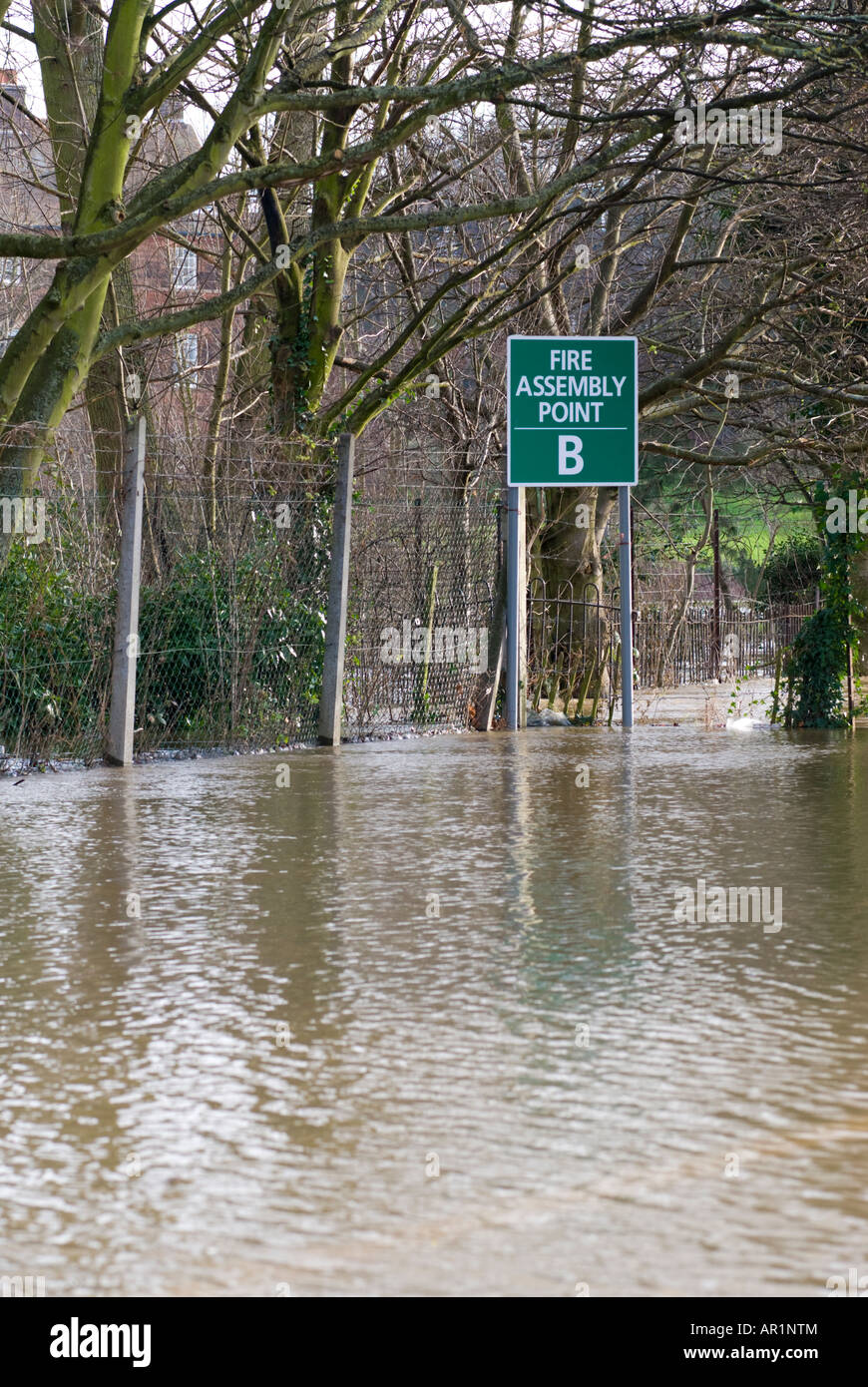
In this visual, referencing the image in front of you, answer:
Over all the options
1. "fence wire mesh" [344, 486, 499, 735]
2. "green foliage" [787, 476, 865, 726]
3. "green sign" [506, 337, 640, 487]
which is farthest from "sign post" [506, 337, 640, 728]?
"green foliage" [787, 476, 865, 726]

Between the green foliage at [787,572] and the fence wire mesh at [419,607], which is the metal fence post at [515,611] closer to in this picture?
the fence wire mesh at [419,607]

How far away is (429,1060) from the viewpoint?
495 centimetres

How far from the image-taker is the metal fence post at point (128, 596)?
42.4 feet

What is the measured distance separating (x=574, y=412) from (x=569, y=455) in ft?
1.35

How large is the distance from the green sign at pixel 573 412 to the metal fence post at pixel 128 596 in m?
4.72

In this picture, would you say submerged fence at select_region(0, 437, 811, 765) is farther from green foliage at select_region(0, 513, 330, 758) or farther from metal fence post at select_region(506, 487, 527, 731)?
metal fence post at select_region(506, 487, 527, 731)

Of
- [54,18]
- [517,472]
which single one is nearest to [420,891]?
[517,472]

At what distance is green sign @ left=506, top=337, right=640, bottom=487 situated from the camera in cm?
1672

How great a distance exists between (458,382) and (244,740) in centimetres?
1016

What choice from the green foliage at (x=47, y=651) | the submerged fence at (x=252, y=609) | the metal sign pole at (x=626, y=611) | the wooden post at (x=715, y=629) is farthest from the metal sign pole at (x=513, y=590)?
the wooden post at (x=715, y=629)

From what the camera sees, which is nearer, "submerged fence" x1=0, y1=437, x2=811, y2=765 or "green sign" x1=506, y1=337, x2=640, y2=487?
"submerged fence" x1=0, y1=437, x2=811, y2=765

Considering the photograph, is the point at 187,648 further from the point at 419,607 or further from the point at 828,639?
the point at 828,639

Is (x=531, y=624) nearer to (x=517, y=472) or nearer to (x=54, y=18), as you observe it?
(x=517, y=472)

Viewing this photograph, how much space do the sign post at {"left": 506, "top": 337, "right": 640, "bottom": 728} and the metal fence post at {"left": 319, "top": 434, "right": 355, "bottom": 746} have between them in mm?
2058
